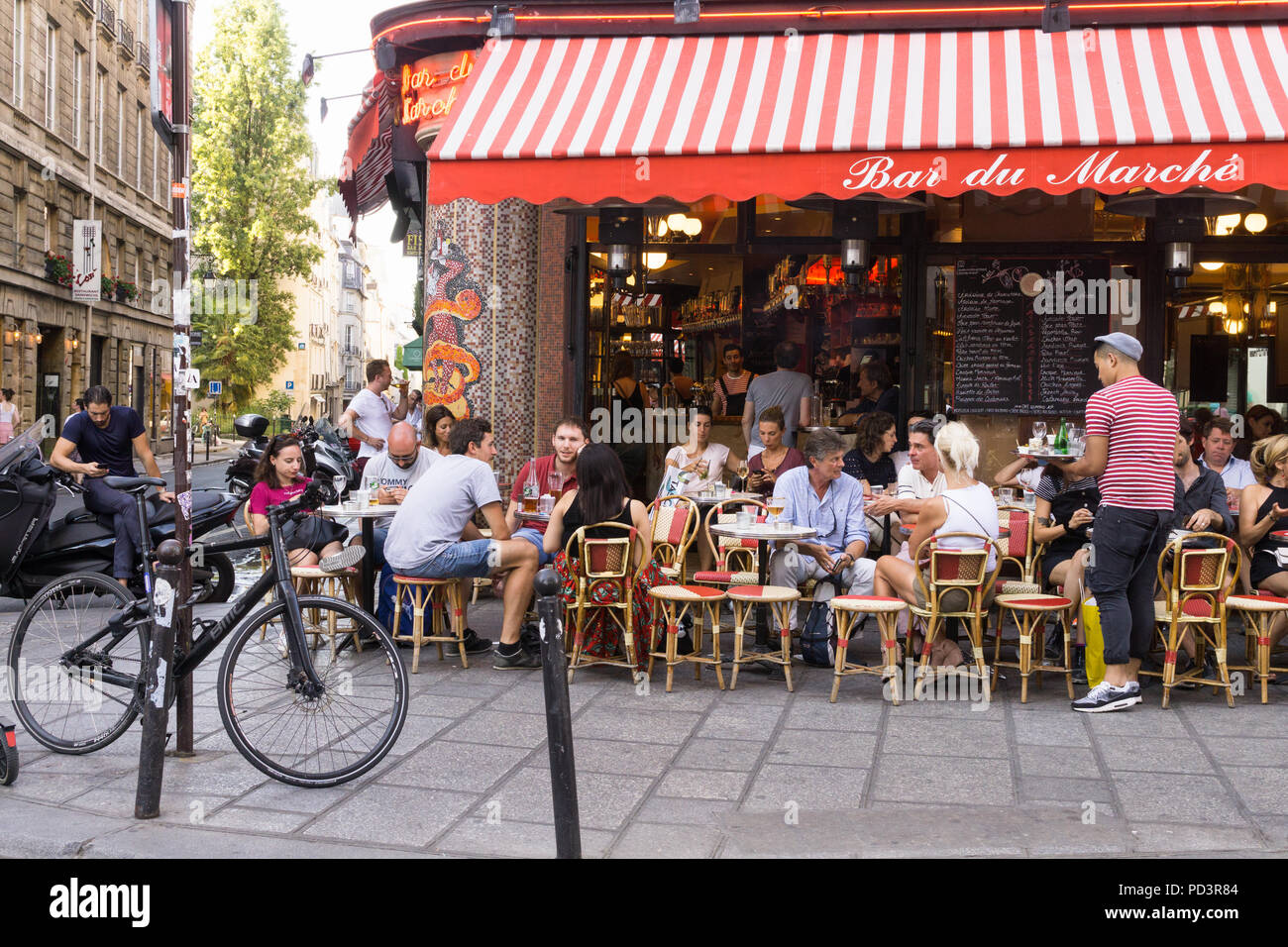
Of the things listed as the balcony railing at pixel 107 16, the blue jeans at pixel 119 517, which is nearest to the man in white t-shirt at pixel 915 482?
the blue jeans at pixel 119 517

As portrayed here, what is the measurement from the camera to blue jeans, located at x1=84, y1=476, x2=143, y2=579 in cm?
915

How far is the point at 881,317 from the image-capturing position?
11305 millimetres

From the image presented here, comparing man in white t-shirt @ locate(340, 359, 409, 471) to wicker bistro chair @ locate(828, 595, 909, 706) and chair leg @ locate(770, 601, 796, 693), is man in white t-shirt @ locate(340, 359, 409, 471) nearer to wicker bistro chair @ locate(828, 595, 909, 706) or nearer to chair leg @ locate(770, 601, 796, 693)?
chair leg @ locate(770, 601, 796, 693)

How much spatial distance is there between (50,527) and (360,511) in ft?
9.42

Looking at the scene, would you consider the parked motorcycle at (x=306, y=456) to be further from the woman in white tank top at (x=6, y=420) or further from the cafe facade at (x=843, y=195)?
the woman in white tank top at (x=6, y=420)

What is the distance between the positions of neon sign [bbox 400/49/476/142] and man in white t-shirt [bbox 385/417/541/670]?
14.9 ft

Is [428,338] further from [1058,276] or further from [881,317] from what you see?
[1058,276]

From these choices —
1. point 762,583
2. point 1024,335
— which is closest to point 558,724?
point 762,583

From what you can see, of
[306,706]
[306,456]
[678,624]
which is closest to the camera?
[306,706]

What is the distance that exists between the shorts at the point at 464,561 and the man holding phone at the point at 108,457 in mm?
2917

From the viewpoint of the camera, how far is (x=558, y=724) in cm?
391

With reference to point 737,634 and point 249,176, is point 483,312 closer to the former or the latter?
point 737,634

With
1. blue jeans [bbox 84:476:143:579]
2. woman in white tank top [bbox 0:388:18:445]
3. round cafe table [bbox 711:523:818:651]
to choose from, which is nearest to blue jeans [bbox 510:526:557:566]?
round cafe table [bbox 711:523:818:651]

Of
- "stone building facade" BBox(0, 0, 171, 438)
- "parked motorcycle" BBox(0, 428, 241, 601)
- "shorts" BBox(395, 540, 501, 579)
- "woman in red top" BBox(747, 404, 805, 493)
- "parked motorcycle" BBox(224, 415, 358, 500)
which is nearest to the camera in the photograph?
"shorts" BBox(395, 540, 501, 579)
